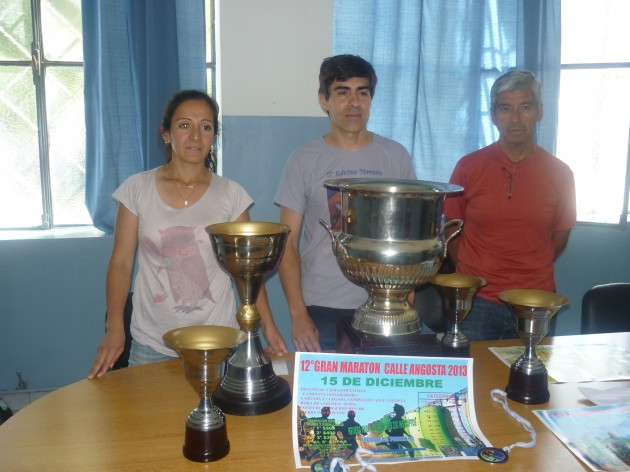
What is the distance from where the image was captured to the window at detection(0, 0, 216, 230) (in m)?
2.67

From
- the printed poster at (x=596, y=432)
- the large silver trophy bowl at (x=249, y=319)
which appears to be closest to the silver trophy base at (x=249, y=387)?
the large silver trophy bowl at (x=249, y=319)

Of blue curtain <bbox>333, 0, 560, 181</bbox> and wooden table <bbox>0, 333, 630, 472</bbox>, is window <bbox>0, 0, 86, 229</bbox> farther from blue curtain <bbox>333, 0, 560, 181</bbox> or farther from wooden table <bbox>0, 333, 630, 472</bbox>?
wooden table <bbox>0, 333, 630, 472</bbox>

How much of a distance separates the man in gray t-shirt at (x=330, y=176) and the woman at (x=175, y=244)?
7.6 inches

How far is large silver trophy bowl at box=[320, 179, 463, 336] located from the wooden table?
0.85 feet

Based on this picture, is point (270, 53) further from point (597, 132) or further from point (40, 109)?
point (597, 132)

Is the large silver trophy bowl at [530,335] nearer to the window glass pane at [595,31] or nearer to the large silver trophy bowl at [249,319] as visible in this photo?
the large silver trophy bowl at [249,319]

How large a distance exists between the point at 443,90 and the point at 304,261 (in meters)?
1.46

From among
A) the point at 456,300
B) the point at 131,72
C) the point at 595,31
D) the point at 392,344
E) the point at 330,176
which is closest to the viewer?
the point at 392,344

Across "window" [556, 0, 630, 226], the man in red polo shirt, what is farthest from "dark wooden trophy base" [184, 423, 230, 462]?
"window" [556, 0, 630, 226]

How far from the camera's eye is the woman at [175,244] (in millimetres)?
1614

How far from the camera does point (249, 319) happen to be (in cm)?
117

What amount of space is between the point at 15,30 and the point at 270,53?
119cm

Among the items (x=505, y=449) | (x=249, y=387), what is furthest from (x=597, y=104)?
(x=249, y=387)

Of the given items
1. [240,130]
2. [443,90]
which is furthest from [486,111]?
[240,130]
